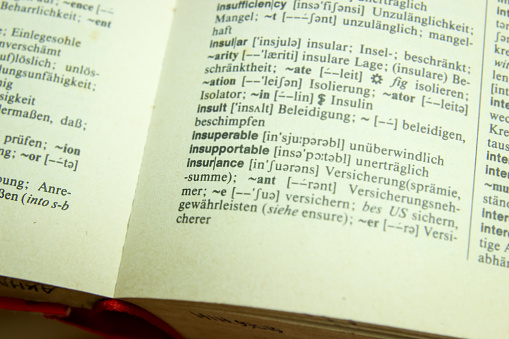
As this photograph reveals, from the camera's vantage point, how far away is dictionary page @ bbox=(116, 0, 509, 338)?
56 cm

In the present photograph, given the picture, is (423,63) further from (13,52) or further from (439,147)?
(13,52)

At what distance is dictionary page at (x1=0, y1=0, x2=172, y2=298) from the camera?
61cm

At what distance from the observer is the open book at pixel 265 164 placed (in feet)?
1.84

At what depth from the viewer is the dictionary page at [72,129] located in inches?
24.0

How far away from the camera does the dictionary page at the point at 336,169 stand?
0.56 metres

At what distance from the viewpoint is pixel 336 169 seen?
58cm

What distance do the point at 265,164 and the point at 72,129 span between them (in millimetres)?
306

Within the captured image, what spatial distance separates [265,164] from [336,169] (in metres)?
0.10

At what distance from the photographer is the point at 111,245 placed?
2.03 feet

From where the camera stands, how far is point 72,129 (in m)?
0.65

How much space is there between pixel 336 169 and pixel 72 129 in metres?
0.40

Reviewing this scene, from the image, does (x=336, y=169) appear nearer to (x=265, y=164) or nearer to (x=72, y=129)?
(x=265, y=164)

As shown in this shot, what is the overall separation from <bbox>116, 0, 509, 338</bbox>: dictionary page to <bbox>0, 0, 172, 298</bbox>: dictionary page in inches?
1.7

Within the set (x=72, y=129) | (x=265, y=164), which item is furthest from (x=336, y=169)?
(x=72, y=129)
